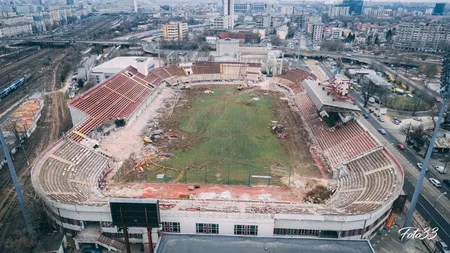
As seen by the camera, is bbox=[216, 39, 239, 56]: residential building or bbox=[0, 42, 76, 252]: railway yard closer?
bbox=[0, 42, 76, 252]: railway yard

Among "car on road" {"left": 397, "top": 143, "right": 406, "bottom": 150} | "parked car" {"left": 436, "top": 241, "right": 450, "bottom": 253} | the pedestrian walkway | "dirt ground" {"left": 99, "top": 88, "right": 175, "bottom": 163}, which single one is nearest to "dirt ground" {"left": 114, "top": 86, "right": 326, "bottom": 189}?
"dirt ground" {"left": 99, "top": 88, "right": 175, "bottom": 163}

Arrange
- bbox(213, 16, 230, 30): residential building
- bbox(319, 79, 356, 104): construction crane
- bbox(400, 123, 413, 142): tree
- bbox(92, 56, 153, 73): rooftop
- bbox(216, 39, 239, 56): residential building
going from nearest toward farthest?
bbox(400, 123, 413, 142): tree, bbox(319, 79, 356, 104): construction crane, bbox(92, 56, 153, 73): rooftop, bbox(216, 39, 239, 56): residential building, bbox(213, 16, 230, 30): residential building

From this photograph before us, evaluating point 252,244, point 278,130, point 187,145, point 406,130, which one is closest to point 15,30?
point 187,145

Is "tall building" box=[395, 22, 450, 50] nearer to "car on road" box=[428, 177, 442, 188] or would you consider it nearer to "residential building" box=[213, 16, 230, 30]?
"residential building" box=[213, 16, 230, 30]

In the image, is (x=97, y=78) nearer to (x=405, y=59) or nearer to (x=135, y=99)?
(x=135, y=99)

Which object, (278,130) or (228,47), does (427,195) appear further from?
(228,47)

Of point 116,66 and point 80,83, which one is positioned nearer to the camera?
point 80,83

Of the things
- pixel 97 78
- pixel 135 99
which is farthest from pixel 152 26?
pixel 135 99
